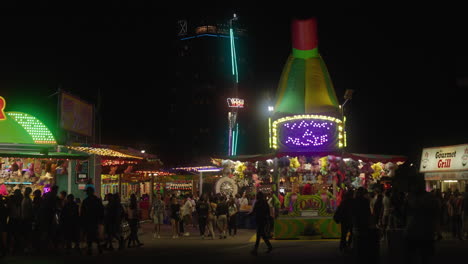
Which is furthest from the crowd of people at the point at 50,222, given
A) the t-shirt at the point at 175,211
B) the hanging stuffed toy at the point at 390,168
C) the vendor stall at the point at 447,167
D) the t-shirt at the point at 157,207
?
the vendor stall at the point at 447,167

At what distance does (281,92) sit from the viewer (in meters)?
22.5

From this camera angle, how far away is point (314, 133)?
20.5 m

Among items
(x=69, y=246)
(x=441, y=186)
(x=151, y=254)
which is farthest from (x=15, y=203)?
(x=441, y=186)

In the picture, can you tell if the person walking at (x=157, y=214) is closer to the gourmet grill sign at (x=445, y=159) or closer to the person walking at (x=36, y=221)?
the person walking at (x=36, y=221)

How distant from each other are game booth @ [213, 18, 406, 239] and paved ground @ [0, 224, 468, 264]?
3.47 feet

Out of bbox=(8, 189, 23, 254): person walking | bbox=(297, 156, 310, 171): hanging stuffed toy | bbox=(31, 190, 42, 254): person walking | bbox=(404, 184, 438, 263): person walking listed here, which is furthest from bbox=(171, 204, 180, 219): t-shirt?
bbox=(404, 184, 438, 263): person walking

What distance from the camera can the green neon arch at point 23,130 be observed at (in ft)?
65.5

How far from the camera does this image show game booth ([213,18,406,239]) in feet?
66.8

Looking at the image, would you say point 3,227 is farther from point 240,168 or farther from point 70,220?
point 240,168

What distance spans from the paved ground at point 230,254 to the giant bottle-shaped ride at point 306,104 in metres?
3.50

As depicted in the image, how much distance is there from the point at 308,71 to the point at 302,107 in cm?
156

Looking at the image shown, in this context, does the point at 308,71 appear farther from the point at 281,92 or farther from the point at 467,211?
the point at 467,211

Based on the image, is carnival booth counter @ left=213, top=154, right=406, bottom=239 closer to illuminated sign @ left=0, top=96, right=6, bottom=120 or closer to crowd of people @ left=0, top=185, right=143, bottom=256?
crowd of people @ left=0, top=185, right=143, bottom=256

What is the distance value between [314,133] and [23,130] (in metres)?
10.2
